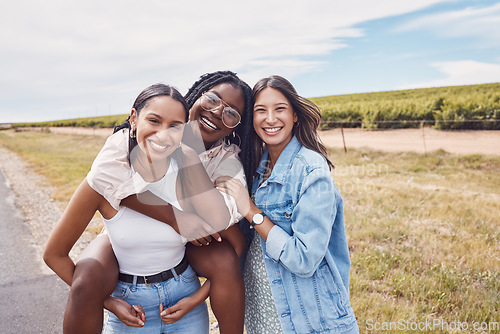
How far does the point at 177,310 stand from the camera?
69.6 inches

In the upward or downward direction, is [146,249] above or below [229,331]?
above

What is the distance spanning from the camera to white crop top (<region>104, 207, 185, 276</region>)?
5.59 feet

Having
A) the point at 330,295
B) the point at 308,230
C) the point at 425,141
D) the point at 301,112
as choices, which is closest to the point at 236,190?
the point at 308,230

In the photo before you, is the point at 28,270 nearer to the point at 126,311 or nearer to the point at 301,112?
the point at 126,311

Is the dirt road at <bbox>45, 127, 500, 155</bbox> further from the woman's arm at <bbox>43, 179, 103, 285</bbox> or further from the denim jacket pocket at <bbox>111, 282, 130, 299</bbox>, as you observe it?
the woman's arm at <bbox>43, 179, 103, 285</bbox>

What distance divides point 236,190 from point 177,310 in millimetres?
628

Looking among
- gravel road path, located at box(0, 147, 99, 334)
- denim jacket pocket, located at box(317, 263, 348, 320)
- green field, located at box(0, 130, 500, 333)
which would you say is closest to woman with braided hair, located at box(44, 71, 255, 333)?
denim jacket pocket, located at box(317, 263, 348, 320)

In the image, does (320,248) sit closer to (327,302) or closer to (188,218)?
(327,302)

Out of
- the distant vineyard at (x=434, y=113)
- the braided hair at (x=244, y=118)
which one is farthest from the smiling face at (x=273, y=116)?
the distant vineyard at (x=434, y=113)

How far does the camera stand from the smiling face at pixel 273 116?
6.27ft

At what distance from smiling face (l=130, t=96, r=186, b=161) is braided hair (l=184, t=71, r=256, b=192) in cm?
47

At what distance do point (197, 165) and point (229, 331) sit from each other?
80 cm

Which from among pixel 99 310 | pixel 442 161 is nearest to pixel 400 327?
pixel 99 310

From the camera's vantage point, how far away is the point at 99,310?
1.67 m
